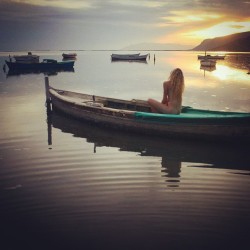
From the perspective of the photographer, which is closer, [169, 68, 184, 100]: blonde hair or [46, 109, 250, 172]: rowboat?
[46, 109, 250, 172]: rowboat

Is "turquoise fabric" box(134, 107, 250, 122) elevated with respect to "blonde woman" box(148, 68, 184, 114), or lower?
lower

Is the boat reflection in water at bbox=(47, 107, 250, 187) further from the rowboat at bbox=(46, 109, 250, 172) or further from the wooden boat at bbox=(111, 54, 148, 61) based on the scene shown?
the wooden boat at bbox=(111, 54, 148, 61)

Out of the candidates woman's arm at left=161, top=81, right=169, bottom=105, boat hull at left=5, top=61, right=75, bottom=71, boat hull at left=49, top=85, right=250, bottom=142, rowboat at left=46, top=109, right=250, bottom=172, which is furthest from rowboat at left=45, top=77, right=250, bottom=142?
boat hull at left=5, top=61, right=75, bottom=71

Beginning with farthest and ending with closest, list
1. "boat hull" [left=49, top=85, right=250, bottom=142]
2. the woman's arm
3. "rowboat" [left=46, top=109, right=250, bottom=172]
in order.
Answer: the woman's arm < "boat hull" [left=49, top=85, right=250, bottom=142] < "rowboat" [left=46, top=109, right=250, bottom=172]

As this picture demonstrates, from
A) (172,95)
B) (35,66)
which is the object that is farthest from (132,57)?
(172,95)

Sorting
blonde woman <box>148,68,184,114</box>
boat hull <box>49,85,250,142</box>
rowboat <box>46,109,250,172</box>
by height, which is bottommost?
rowboat <box>46,109,250,172</box>

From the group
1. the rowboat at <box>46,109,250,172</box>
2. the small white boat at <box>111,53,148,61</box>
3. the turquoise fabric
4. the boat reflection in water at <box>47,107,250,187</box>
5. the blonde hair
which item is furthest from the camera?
the small white boat at <box>111,53,148,61</box>

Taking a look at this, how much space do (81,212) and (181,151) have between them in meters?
5.79

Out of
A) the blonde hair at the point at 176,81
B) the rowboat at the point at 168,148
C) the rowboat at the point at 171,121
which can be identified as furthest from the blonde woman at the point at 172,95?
the rowboat at the point at 168,148

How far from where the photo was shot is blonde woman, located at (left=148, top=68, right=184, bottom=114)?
12.2 meters

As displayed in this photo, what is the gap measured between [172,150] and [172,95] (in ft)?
7.55

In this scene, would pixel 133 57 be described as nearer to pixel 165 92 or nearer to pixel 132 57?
pixel 132 57

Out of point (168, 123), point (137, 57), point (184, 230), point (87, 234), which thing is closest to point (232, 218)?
point (184, 230)

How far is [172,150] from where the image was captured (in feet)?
38.0
